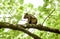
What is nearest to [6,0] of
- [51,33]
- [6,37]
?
[6,37]

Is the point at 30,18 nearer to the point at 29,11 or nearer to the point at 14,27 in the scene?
the point at 29,11

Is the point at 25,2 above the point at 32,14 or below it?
above

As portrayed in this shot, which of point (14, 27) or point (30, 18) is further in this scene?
A: point (30, 18)

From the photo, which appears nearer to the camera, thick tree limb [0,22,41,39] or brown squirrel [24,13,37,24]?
thick tree limb [0,22,41,39]

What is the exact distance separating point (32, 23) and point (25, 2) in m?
0.21

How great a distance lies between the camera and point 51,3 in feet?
5.30

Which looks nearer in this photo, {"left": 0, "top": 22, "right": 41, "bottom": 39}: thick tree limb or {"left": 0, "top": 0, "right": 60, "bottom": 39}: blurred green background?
{"left": 0, "top": 22, "right": 41, "bottom": 39}: thick tree limb

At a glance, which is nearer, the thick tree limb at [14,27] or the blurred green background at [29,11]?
the thick tree limb at [14,27]

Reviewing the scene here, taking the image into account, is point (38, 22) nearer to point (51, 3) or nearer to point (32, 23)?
point (32, 23)

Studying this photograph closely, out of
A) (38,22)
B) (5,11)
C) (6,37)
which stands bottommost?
(6,37)

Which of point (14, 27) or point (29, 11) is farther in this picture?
point (29, 11)

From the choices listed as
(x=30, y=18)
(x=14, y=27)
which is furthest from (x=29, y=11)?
(x=14, y=27)

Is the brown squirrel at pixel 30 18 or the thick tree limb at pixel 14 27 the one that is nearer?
the thick tree limb at pixel 14 27

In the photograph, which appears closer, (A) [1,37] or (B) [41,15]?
(A) [1,37]
